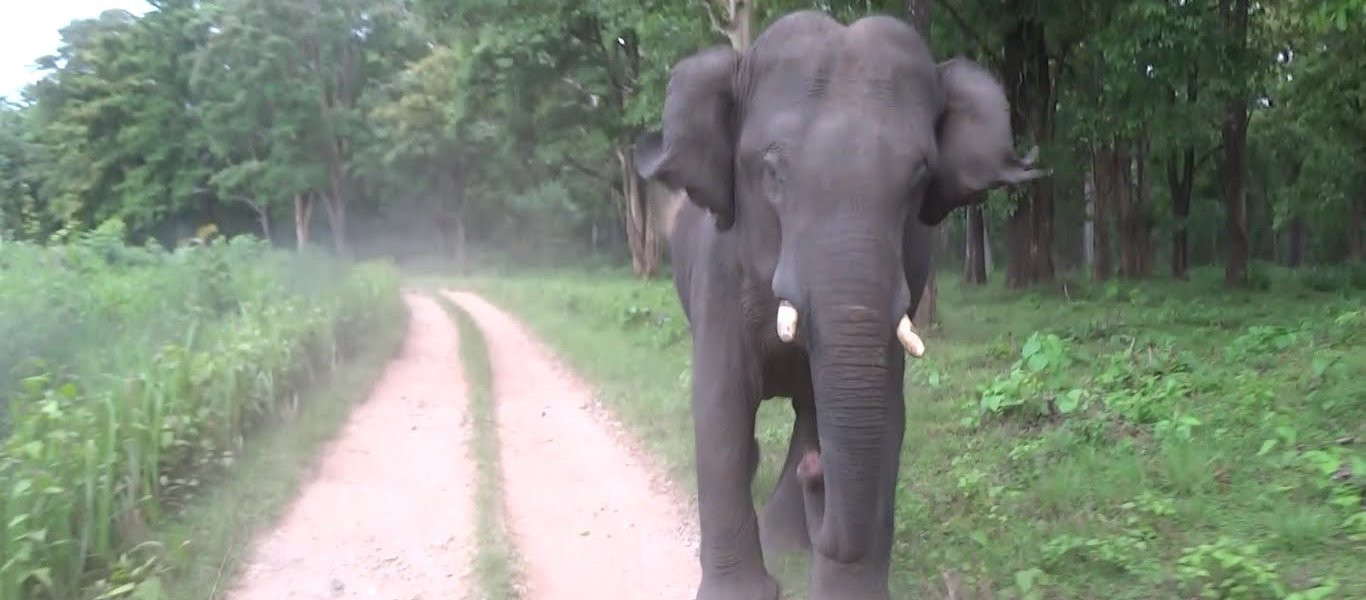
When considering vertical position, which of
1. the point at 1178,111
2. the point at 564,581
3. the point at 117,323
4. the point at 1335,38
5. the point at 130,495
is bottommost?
the point at 564,581

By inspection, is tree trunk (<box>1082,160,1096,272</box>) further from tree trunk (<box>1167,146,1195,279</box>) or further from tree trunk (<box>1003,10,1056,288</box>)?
tree trunk (<box>1003,10,1056,288</box>)

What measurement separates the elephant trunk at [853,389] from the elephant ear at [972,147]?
553 millimetres

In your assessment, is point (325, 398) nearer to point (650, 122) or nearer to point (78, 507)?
point (78, 507)

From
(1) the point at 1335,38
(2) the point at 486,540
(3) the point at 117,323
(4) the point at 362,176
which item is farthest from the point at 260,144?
(2) the point at 486,540

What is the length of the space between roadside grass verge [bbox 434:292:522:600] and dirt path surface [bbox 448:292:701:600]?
0.25 ft

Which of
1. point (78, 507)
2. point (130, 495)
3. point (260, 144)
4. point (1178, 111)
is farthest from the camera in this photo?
point (260, 144)

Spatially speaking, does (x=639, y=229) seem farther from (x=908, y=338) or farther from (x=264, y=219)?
(x=908, y=338)

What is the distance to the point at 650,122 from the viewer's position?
22.3m

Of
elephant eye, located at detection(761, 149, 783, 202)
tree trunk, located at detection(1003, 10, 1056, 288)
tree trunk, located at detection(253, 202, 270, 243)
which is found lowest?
elephant eye, located at detection(761, 149, 783, 202)

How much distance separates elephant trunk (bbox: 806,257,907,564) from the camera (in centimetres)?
357

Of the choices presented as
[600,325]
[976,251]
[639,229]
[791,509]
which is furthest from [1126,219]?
Result: [791,509]

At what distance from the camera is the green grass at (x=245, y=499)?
18.0 ft

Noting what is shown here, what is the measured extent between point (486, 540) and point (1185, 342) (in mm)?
7908

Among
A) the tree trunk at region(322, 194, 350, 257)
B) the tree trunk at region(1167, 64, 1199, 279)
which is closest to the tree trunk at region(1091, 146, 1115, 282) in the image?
the tree trunk at region(1167, 64, 1199, 279)
